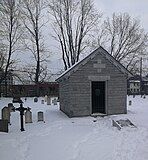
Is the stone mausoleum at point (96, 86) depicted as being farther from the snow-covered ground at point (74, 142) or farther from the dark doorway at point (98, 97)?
the snow-covered ground at point (74, 142)

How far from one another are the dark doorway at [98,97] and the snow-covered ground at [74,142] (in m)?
3.31

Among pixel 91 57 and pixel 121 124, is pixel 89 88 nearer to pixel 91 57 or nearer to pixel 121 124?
pixel 91 57

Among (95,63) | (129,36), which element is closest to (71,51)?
(129,36)

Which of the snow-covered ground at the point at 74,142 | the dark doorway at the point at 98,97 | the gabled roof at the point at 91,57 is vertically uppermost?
the gabled roof at the point at 91,57

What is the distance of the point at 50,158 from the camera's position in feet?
27.9

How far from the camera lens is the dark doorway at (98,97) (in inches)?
728

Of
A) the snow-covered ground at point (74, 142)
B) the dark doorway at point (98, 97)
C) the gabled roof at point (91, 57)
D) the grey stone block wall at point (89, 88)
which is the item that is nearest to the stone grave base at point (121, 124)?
the snow-covered ground at point (74, 142)

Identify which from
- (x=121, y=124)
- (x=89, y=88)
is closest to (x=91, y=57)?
(x=89, y=88)

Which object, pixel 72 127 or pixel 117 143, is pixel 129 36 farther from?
pixel 117 143

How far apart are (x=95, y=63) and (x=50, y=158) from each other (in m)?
10.3

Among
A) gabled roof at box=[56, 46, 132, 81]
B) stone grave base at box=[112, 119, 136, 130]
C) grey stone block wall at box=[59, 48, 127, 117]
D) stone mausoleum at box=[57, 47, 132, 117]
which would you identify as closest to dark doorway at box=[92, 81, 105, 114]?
stone mausoleum at box=[57, 47, 132, 117]

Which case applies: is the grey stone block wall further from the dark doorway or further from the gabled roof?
the dark doorway

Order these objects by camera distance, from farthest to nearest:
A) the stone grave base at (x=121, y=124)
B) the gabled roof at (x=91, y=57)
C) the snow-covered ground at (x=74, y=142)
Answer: the gabled roof at (x=91, y=57), the stone grave base at (x=121, y=124), the snow-covered ground at (x=74, y=142)

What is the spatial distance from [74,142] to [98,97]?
8.42m
